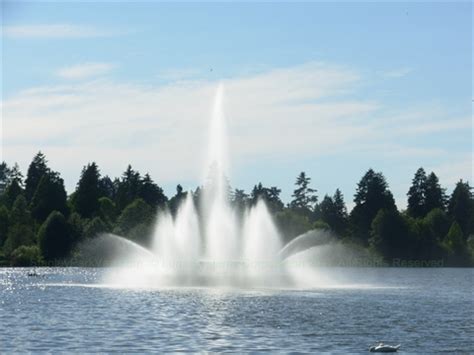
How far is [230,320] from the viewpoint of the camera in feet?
199

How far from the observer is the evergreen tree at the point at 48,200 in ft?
626

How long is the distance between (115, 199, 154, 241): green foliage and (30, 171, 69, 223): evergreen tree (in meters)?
15.3

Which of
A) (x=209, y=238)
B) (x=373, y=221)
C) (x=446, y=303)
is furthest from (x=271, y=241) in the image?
(x=373, y=221)

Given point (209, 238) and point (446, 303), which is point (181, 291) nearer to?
point (209, 238)

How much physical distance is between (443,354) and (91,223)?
134547mm

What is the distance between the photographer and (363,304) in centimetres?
7650

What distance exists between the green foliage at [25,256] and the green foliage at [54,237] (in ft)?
6.05

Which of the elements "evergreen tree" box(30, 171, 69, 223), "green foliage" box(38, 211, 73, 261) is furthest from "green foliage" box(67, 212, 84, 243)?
"evergreen tree" box(30, 171, 69, 223)

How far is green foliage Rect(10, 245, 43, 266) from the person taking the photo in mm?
165500

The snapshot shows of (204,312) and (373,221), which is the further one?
(373,221)

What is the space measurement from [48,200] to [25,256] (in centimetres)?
2751

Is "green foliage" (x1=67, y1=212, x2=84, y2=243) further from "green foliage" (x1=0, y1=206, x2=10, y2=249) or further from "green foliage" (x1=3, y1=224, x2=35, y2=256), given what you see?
"green foliage" (x1=0, y1=206, x2=10, y2=249)

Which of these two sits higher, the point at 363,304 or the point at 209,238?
the point at 209,238

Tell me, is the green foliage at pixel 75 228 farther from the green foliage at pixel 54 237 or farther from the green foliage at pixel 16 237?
the green foliage at pixel 16 237
